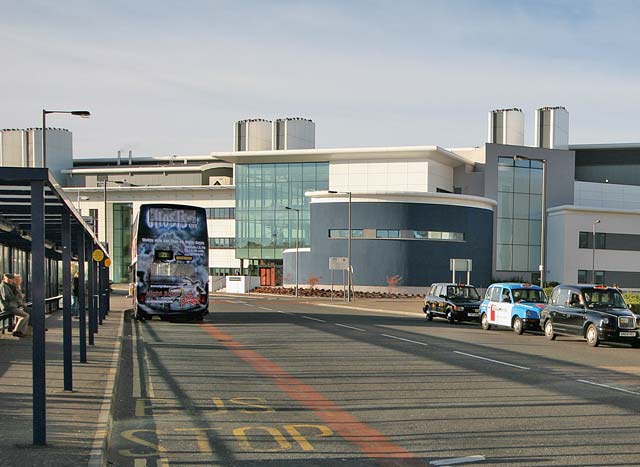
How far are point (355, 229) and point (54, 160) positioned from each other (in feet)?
159

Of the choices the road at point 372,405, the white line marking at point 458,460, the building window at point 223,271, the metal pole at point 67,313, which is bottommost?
the building window at point 223,271

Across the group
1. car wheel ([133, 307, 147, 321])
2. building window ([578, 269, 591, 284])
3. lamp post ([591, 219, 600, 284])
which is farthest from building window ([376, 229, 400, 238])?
car wheel ([133, 307, 147, 321])

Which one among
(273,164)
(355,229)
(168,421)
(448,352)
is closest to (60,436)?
(168,421)

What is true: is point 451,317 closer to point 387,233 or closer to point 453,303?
point 453,303

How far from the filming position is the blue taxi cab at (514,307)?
2752 centimetres

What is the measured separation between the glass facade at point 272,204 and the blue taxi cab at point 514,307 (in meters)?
53.7

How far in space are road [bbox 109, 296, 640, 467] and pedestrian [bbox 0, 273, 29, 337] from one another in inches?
118

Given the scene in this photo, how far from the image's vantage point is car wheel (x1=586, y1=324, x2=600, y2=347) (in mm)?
22969

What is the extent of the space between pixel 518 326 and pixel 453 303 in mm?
6545

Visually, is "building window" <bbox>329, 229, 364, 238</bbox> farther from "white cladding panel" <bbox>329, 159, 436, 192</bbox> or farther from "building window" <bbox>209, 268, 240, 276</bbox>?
"building window" <bbox>209, 268, 240, 276</bbox>

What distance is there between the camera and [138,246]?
29547 mm

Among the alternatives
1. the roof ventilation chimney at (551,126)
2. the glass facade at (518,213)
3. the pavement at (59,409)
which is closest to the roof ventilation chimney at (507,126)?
the roof ventilation chimney at (551,126)

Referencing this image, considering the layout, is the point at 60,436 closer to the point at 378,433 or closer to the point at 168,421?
the point at 168,421

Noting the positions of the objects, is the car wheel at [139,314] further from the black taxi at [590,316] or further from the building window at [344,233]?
the building window at [344,233]
